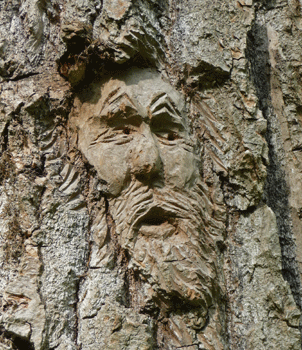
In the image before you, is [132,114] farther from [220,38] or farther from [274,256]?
[274,256]

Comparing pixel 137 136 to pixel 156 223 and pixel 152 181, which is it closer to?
pixel 152 181

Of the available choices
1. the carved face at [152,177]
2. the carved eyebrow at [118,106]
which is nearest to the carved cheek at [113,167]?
the carved face at [152,177]

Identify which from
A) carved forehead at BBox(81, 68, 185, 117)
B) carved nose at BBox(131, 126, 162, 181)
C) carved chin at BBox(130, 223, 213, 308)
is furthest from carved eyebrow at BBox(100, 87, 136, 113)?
carved chin at BBox(130, 223, 213, 308)

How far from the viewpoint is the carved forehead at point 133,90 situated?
1.84 m

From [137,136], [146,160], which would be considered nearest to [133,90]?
[137,136]

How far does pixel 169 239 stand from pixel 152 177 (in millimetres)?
235

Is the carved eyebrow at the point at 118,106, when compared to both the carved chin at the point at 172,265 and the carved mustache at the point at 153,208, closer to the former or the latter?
the carved mustache at the point at 153,208

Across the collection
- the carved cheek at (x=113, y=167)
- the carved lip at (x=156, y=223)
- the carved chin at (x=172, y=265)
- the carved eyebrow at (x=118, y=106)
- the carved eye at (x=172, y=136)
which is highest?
the carved eyebrow at (x=118, y=106)

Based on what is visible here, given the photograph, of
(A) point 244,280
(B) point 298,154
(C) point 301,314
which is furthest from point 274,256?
(B) point 298,154

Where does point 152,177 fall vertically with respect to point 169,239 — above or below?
above

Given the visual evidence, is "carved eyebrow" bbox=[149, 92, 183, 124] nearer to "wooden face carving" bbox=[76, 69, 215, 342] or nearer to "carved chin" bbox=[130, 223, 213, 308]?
"wooden face carving" bbox=[76, 69, 215, 342]

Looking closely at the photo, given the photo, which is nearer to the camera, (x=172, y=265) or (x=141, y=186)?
(x=172, y=265)

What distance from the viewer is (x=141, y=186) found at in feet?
5.84

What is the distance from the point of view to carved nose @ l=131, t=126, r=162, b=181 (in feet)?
5.73
